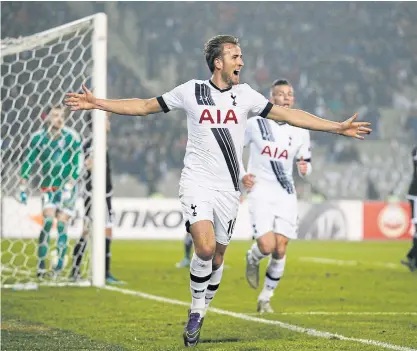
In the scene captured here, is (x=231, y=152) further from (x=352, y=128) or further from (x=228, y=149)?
(x=352, y=128)

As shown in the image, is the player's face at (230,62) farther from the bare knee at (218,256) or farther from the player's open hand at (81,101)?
the bare knee at (218,256)

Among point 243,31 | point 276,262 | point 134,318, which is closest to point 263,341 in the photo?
point 134,318

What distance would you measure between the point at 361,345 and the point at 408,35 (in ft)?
82.3

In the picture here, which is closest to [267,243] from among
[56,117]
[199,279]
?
[199,279]

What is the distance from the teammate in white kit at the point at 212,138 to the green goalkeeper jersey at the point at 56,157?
16.7 ft

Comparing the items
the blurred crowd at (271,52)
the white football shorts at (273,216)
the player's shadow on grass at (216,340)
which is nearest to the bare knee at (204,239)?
the player's shadow on grass at (216,340)

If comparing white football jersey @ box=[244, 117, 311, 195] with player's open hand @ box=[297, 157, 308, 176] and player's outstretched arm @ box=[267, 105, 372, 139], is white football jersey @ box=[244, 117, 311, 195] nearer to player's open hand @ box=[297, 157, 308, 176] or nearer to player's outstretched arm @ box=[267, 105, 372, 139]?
player's open hand @ box=[297, 157, 308, 176]

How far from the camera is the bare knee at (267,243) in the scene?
842 cm

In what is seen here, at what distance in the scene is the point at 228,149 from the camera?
20.0 ft

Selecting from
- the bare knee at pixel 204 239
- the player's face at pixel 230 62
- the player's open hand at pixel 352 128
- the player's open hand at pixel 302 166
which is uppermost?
the player's face at pixel 230 62

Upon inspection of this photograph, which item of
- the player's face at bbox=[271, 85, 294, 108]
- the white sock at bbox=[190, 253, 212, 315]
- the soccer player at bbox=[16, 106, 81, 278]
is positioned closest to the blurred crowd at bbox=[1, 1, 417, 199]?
the soccer player at bbox=[16, 106, 81, 278]

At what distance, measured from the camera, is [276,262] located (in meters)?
8.35

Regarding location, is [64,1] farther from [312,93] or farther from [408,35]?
[408,35]

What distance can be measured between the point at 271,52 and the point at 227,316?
21720 mm
